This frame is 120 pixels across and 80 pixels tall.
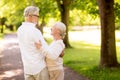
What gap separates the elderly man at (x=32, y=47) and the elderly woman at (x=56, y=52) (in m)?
0.18

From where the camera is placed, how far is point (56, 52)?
5.90 m

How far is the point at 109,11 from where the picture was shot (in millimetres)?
15125

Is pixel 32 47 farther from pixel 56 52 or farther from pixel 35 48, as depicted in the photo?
pixel 56 52

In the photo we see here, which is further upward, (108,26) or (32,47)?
(32,47)

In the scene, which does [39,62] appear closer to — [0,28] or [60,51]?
[60,51]

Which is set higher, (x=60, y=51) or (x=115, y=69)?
(x=60, y=51)

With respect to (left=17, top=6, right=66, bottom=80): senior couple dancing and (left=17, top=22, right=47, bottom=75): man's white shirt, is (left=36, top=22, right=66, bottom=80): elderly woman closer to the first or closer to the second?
(left=17, top=6, right=66, bottom=80): senior couple dancing

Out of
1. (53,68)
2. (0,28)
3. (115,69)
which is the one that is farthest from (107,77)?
(0,28)

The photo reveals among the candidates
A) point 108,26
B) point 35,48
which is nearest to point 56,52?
point 35,48

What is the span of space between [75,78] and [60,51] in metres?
7.19

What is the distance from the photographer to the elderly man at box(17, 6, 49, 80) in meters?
5.72

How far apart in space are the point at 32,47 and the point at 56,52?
42 centimetres

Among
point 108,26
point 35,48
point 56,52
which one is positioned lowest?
point 108,26

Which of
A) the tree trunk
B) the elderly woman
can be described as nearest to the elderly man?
the elderly woman
